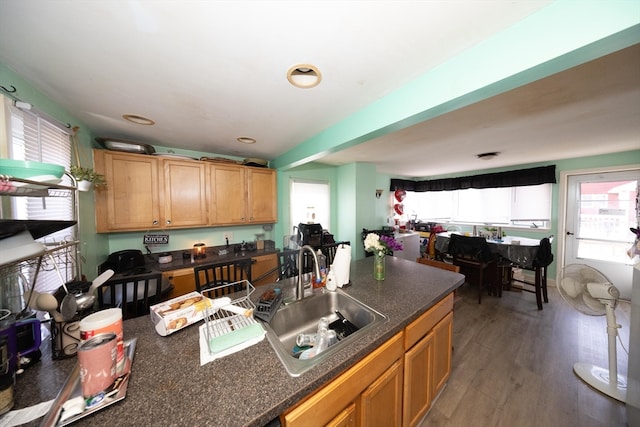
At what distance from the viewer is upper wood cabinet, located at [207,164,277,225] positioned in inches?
102

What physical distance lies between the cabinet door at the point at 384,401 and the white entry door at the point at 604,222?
448cm

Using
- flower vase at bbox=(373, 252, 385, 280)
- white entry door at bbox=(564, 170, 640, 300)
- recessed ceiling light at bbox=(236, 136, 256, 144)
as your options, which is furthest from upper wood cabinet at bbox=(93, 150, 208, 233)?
white entry door at bbox=(564, 170, 640, 300)

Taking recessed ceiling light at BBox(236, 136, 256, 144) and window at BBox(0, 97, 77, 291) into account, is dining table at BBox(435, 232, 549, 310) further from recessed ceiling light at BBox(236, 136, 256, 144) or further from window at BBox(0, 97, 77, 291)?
window at BBox(0, 97, 77, 291)

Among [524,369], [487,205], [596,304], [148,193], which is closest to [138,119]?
[148,193]

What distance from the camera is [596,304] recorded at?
1652 millimetres

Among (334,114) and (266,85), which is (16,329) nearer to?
(266,85)

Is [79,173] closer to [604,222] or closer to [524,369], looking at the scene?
[524,369]

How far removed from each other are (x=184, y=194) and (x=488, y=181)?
5482 millimetres

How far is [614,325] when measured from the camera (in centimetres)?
160

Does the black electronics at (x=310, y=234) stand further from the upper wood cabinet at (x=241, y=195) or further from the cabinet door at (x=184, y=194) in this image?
the cabinet door at (x=184, y=194)

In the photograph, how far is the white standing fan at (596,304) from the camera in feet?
5.10

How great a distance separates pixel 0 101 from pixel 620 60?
3248 mm

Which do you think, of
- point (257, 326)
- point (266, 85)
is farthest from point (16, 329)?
point (266, 85)

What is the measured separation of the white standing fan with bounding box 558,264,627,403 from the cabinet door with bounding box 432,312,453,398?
1.22 metres
